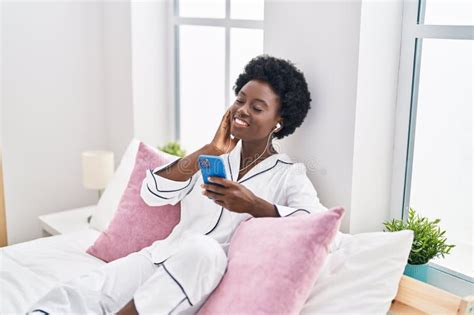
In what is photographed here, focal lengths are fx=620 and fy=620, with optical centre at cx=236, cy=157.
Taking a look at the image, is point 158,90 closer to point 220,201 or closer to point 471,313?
point 220,201

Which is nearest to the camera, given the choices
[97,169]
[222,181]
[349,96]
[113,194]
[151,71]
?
[222,181]

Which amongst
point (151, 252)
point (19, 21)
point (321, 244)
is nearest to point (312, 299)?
point (321, 244)

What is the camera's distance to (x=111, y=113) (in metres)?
3.26

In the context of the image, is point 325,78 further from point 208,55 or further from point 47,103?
point 47,103

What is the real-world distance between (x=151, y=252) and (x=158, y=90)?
1.28m

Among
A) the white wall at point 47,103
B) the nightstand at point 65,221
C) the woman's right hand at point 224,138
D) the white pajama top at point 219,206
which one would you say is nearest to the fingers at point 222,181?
the white pajama top at point 219,206

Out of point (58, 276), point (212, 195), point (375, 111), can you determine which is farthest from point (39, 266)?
point (375, 111)

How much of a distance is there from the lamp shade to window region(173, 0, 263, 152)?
42cm

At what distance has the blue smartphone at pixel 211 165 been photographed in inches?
70.7

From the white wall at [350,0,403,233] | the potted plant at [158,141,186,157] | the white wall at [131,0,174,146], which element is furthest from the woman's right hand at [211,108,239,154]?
the white wall at [131,0,174,146]

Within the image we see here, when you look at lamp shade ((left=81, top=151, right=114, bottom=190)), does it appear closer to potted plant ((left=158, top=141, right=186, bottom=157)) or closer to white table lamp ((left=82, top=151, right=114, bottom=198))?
white table lamp ((left=82, top=151, right=114, bottom=198))

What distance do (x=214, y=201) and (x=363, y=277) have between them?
0.51 meters

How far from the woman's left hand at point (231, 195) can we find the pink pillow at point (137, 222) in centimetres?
38

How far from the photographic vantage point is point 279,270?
5.20 feet
